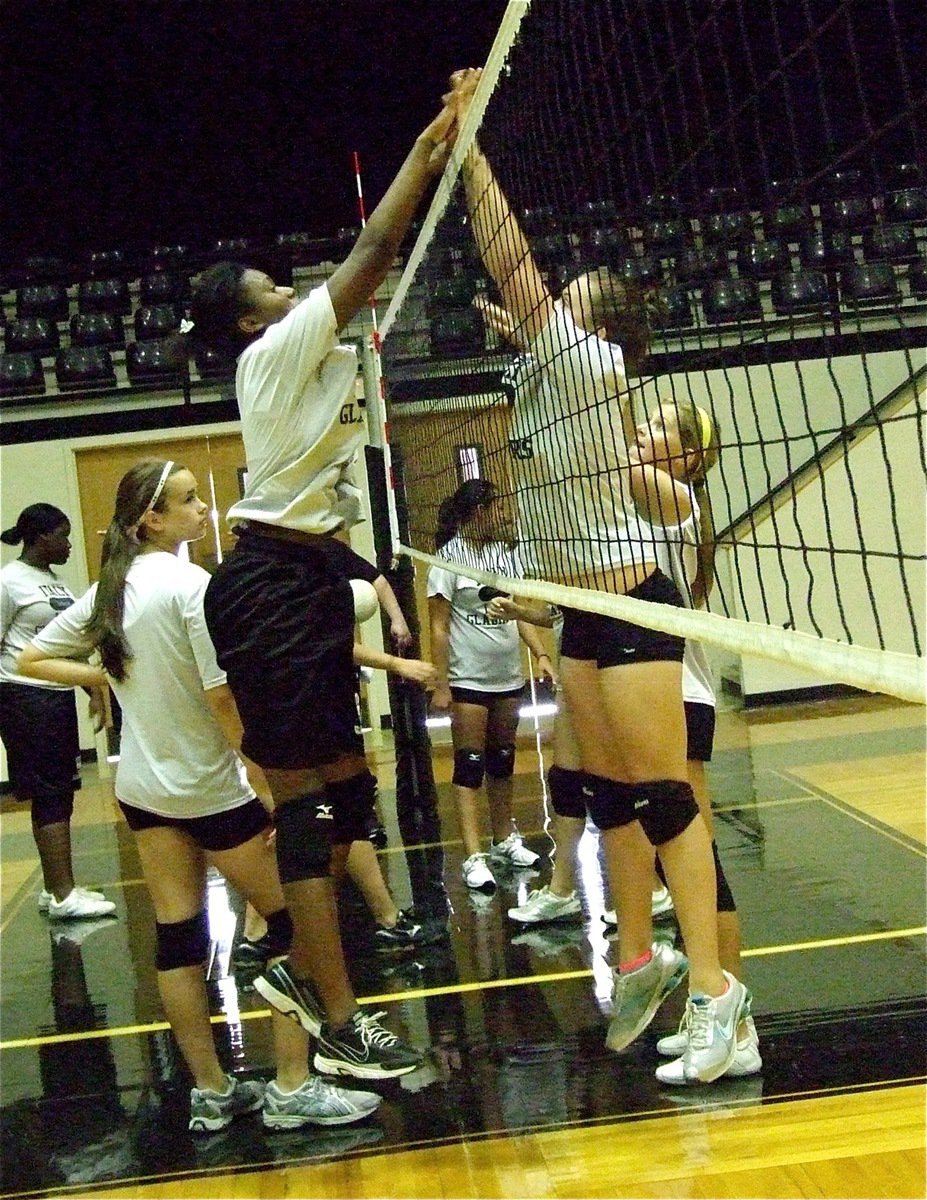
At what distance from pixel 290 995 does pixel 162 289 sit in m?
9.18

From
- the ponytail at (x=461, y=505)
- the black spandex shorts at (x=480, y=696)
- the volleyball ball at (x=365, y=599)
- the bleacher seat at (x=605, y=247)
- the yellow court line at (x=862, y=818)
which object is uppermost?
the bleacher seat at (x=605, y=247)

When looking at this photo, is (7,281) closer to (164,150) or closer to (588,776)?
(164,150)

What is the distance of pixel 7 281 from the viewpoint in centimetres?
1125

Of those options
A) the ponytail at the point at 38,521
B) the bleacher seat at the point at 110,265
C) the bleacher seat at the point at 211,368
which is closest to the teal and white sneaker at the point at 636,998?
the ponytail at the point at 38,521

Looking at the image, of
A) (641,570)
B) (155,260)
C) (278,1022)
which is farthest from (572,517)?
(155,260)

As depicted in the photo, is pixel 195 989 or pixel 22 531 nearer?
pixel 195 989

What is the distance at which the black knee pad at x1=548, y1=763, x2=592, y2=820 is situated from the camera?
3.88 metres

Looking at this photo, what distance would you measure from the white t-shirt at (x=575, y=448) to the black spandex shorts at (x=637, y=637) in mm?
73

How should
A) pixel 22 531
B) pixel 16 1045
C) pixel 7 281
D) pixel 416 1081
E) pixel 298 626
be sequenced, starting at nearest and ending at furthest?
pixel 298 626
pixel 416 1081
pixel 16 1045
pixel 22 531
pixel 7 281

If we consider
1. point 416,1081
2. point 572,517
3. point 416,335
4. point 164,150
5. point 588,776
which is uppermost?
point 164,150

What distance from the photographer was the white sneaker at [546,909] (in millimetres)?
4059

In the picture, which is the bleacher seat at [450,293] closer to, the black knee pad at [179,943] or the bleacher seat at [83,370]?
the black knee pad at [179,943]

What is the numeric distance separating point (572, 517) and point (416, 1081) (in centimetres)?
140

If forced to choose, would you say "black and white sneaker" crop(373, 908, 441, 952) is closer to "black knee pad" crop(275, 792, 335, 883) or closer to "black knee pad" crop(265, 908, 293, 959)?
"black knee pad" crop(265, 908, 293, 959)
